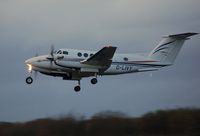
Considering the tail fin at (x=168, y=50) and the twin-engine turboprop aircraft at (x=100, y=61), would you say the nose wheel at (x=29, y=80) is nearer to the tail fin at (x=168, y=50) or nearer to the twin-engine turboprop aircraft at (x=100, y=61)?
the twin-engine turboprop aircraft at (x=100, y=61)

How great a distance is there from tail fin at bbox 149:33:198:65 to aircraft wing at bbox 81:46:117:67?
5457 mm

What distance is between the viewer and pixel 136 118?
37.1 meters

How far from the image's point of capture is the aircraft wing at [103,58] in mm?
44688

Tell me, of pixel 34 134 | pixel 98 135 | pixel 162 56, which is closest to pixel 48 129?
pixel 34 134

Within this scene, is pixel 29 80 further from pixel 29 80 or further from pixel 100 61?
pixel 100 61

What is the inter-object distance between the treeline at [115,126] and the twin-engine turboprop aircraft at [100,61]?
9.32 m

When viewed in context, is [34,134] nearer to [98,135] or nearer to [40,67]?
[98,135]

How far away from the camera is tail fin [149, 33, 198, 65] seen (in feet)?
164

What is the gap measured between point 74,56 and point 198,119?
1398 centimetres

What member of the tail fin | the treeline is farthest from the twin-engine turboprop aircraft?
the treeline

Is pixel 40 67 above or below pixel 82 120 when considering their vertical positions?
above

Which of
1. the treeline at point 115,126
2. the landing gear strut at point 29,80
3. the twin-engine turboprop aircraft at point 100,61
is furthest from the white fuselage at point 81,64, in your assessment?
the treeline at point 115,126

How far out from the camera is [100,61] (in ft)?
152

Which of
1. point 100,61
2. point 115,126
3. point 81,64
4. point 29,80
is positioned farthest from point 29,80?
point 115,126
